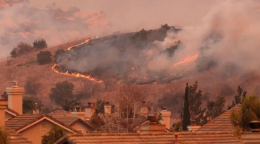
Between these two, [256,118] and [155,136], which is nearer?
[155,136]

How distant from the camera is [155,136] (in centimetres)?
2441

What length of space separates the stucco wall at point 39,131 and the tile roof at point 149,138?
71.3 ft

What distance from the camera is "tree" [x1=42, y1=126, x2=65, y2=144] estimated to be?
43.5 metres

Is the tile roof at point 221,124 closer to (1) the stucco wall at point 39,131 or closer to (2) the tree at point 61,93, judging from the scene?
(1) the stucco wall at point 39,131

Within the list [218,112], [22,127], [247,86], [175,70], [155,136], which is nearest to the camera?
[155,136]

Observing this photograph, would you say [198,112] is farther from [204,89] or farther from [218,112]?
[204,89]

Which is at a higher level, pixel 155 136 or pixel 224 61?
pixel 224 61

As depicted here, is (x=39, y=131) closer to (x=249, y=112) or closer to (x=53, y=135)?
(x=53, y=135)

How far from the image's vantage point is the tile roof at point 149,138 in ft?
76.2

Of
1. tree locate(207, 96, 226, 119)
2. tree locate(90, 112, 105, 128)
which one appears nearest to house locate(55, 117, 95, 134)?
tree locate(90, 112, 105, 128)

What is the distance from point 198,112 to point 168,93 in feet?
273

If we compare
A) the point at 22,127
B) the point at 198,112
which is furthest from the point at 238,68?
the point at 22,127

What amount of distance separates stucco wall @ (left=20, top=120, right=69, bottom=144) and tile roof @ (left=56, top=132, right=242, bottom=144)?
2174 centimetres

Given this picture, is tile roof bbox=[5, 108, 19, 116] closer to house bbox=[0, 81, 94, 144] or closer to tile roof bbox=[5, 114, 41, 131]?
house bbox=[0, 81, 94, 144]
